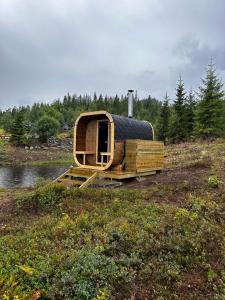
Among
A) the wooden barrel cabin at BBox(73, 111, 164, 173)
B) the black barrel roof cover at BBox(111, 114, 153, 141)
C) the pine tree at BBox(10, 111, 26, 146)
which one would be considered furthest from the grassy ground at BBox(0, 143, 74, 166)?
the black barrel roof cover at BBox(111, 114, 153, 141)

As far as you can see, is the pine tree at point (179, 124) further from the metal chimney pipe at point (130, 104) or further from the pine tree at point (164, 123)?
the metal chimney pipe at point (130, 104)

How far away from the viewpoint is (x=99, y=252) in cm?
676

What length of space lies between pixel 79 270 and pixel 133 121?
11272 mm

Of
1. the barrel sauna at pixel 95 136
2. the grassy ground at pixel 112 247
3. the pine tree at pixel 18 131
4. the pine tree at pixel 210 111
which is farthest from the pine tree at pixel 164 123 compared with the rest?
the grassy ground at pixel 112 247

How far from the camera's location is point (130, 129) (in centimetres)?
1562

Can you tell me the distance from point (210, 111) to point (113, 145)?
77.9 ft

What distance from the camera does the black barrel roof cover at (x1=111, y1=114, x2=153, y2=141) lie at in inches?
571

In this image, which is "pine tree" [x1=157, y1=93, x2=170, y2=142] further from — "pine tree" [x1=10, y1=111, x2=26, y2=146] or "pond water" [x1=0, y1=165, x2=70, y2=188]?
"pine tree" [x1=10, y1=111, x2=26, y2=146]

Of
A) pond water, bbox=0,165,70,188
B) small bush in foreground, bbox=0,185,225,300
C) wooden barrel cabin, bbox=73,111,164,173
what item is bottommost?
pond water, bbox=0,165,70,188

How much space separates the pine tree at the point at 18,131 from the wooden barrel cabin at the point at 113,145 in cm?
3599

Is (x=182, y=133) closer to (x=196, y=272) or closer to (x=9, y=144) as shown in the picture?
(x=9, y=144)

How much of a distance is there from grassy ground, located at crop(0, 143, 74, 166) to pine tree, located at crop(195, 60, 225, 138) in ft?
58.6

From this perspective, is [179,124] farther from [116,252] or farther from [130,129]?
[116,252]

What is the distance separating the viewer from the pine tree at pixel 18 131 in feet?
163
